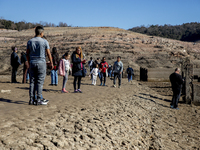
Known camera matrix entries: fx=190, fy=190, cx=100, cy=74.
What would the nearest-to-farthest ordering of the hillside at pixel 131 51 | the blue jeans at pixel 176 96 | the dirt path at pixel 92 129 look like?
the dirt path at pixel 92 129, the blue jeans at pixel 176 96, the hillside at pixel 131 51

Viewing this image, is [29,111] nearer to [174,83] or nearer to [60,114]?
[60,114]

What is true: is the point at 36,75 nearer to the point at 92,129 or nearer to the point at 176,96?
the point at 92,129

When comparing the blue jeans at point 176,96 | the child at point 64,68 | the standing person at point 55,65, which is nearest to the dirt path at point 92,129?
the blue jeans at point 176,96

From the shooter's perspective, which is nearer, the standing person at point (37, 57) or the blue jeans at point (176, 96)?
the standing person at point (37, 57)

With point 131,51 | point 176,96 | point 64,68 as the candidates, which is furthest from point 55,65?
point 131,51

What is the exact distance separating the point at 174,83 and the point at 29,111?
19.1ft

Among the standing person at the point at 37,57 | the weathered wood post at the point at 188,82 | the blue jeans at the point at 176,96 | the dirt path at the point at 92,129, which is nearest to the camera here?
the dirt path at the point at 92,129

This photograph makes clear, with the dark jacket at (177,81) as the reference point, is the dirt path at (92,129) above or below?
below

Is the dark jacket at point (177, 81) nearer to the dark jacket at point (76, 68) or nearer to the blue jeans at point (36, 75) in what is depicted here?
the dark jacket at point (76, 68)

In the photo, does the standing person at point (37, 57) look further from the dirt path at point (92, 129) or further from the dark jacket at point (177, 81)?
the dark jacket at point (177, 81)

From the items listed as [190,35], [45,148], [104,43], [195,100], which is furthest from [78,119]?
[190,35]

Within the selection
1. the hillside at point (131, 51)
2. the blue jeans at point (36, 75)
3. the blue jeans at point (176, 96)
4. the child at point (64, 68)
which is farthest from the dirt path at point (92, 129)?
the hillside at point (131, 51)

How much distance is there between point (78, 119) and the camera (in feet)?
14.0

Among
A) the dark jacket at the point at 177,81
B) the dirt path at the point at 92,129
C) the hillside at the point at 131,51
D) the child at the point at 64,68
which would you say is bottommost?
the dirt path at the point at 92,129
